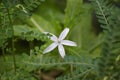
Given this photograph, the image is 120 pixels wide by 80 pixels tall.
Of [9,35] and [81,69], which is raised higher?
[9,35]

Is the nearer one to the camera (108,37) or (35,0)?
(108,37)

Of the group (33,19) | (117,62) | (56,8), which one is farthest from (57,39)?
(56,8)

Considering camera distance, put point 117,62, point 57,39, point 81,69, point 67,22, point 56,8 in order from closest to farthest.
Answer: point 117,62
point 81,69
point 57,39
point 67,22
point 56,8

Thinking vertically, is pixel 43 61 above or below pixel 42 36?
below

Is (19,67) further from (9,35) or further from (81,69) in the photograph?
(81,69)

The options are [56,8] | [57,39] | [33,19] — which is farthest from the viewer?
[56,8]

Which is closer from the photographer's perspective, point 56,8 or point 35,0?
point 35,0

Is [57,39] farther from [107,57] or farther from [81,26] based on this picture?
[81,26]

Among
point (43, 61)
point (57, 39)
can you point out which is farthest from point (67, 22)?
point (43, 61)

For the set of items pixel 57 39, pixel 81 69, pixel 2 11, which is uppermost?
pixel 2 11
